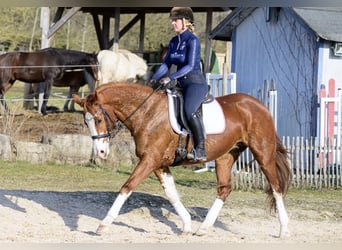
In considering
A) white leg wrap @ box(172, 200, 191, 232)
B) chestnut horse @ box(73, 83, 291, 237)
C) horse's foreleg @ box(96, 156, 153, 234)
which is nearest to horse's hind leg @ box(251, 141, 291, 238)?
chestnut horse @ box(73, 83, 291, 237)

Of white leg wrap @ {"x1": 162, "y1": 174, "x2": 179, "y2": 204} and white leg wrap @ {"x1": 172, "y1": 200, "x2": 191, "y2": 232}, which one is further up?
white leg wrap @ {"x1": 162, "y1": 174, "x2": 179, "y2": 204}

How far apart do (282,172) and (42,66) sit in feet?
50.7

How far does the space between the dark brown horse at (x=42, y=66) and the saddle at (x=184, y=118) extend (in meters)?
14.6

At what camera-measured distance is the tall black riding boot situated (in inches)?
378

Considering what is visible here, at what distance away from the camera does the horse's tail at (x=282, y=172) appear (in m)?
10.2

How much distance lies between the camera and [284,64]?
19203 mm

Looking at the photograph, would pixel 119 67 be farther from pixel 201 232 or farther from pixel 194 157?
pixel 201 232

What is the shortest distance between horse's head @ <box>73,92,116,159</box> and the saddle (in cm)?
82

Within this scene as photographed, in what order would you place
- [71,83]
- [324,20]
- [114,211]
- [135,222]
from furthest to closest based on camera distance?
[71,83], [324,20], [135,222], [114,211]

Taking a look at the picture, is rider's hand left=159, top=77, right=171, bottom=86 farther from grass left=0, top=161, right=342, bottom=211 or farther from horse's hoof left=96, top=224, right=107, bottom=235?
grass left=0, top=161, right=342, bottom=211

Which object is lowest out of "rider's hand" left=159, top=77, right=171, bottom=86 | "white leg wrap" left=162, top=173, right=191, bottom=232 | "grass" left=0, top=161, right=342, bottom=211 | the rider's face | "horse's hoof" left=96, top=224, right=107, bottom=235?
"grass" left=0, top=161, right=342, bottom=211

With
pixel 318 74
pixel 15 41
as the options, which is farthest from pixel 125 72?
pixel 15 41

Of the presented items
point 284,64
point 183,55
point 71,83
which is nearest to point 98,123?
point 183,55

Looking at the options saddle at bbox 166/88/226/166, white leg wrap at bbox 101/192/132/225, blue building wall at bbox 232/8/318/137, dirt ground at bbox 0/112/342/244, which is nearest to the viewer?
white leg wrap at bbox 101/192/132/225
